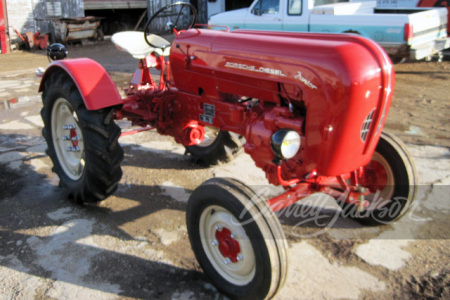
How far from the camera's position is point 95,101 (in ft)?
10.3

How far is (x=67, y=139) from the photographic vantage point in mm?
3689

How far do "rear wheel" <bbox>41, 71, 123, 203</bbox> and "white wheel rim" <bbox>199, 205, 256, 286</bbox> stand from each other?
40.3 inches

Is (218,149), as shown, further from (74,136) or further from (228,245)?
(228,245)

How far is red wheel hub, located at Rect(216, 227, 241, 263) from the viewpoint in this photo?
245 cm

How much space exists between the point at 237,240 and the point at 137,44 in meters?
2.29

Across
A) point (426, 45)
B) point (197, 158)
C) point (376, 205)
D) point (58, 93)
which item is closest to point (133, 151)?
point (197, 158)

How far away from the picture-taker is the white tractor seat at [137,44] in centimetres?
381

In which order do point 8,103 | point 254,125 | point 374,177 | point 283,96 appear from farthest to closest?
point 8,103 → point 374,177 → point 254,125 → point 283,96

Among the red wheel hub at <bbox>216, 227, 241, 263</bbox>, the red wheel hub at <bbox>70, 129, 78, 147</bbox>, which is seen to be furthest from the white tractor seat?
the red wheel hub at <bbox>216, 227, 241, 263</bbox>

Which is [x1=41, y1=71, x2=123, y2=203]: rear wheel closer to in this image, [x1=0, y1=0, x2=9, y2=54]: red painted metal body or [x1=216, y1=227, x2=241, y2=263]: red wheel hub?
[x1=216, y1=227, x2=241, y2=263]: red wheel hub

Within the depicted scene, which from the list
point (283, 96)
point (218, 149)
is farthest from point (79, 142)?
point (283, 96)

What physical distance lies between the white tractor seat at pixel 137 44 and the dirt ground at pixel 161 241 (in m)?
1.16

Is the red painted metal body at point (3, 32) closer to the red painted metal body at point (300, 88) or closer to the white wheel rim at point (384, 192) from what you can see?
the red painted metal body at point (300, 88)

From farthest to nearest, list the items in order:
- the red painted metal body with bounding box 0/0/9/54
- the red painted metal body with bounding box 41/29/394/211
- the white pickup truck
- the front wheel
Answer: the red painted metal body with bounding box 0/0/9/54 → the white pickup truck → the red painted metal body with bounding box 41/29/394/211 → the front wheel
